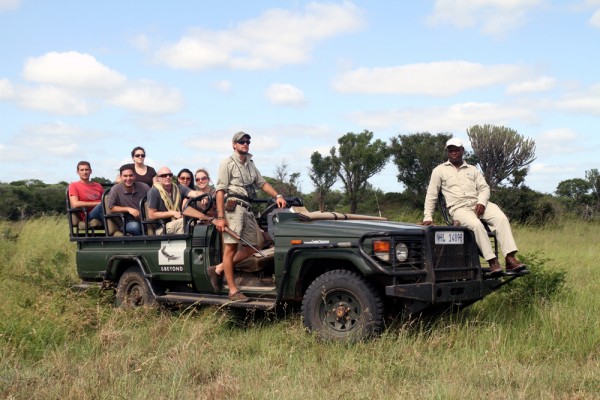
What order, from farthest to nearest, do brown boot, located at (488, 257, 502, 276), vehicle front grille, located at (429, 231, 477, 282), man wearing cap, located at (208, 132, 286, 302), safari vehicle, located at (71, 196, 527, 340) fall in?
man wearing cap, located at (208, 132, 286, 302) → brown boot, located at (488, 257, 502, 276) → vehicle front grille, located at (429, 231, 477, 282) → safari vehicle, located at (71, 196, 527, 340)

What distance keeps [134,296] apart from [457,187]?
3871 millimetres

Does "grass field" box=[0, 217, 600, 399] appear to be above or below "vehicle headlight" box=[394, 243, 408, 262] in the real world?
below

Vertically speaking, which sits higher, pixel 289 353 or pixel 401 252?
pixel 401 252

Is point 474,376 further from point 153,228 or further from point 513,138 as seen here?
point 513,138

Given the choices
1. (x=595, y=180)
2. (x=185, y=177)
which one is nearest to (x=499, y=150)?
(x=595, y=180)

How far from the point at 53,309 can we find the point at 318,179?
117 ft

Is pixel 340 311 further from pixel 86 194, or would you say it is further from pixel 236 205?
pixel 86 194

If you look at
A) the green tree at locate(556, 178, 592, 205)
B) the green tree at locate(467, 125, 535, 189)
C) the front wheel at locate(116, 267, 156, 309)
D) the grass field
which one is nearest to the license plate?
the grass field

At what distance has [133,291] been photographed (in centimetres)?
866

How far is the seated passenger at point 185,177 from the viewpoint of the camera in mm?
9969

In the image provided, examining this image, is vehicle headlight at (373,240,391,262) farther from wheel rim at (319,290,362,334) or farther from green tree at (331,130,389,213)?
green tree at (331,130,389,213)

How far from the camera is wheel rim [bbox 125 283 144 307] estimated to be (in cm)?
852

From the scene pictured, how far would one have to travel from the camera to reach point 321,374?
5.41m

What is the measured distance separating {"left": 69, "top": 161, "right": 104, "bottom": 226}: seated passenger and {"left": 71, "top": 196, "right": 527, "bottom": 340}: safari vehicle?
1645 millimetres
